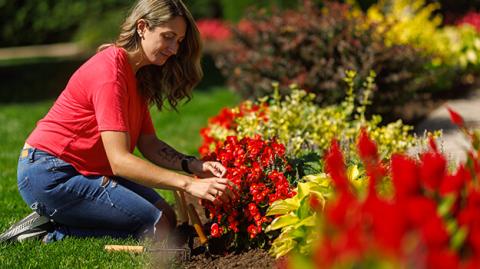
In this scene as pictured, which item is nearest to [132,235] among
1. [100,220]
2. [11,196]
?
[100,220]

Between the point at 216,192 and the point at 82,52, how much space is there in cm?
1528

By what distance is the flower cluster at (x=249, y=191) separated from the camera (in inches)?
132

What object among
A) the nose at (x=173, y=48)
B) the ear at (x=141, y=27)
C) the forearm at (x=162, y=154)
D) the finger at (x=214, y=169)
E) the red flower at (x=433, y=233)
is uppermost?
the ear at (x=141, y=27)

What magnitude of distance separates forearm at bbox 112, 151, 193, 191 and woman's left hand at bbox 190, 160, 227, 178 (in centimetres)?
34

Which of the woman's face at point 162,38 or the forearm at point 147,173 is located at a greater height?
the woman's face at point 162,38

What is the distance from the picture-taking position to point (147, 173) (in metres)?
3.15

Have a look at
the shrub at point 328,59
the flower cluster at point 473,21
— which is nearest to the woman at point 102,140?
the shrub at point 328,59

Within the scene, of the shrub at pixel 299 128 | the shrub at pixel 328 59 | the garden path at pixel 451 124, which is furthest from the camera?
the shrub at pixel 328 59

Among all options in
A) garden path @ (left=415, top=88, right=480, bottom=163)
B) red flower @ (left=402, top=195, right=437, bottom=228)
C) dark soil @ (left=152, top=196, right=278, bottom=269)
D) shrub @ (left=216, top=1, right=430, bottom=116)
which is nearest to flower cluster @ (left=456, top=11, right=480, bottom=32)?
garden path @ (left=415, top=88, right=480, bottom=163)

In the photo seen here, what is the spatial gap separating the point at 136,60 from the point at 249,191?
897 millimetres

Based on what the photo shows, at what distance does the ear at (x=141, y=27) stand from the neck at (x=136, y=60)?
3.8 inches

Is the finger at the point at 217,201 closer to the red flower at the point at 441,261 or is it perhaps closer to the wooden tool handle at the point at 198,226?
the wooden tool handle at the point at 198,226

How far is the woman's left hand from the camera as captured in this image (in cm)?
350

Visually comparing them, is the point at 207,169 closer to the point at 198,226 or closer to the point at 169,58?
the point at 198,226
